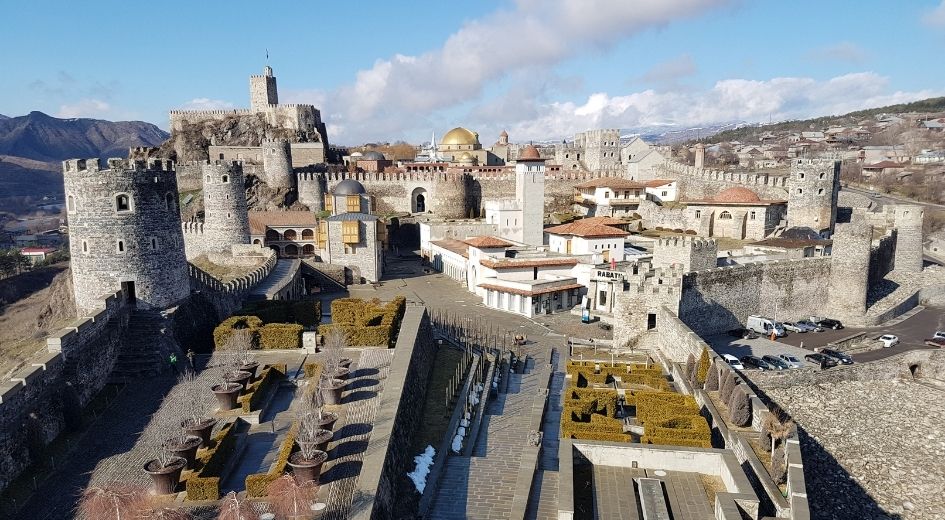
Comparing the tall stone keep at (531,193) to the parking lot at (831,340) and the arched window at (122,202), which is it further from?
the arched window at (122,202)

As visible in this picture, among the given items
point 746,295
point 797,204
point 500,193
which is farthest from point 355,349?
point 500,193

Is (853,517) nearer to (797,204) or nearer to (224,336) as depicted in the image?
(224,336)

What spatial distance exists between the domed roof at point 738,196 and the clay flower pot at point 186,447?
36.4m

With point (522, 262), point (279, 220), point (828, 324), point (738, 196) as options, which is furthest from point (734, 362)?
point (279, 220)

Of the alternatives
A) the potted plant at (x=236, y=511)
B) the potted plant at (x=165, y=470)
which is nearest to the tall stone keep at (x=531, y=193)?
the potted plant at (x=165, y=470)

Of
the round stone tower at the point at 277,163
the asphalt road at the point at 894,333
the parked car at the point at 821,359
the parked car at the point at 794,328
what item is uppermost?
the round stone tower at the point at 277,163

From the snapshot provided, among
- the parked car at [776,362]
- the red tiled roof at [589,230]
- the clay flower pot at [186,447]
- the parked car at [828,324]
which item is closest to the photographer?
the clay flower pot at [186,447]

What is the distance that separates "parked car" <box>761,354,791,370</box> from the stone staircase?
788 inches

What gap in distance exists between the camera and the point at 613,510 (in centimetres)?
1193

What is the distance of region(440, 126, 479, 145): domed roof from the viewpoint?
7294cm

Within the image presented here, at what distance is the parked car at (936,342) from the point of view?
25.0 meters

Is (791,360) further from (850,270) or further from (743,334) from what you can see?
(850,270)

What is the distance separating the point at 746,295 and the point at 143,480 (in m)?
23.8

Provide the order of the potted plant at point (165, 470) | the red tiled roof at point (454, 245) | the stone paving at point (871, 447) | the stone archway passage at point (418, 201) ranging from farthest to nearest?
the stone archway passage at point (418, 201) < the red tiled roof at point (454, 245) < the stone paving at point (871, 447) < the potted plant at point (165, 470)
